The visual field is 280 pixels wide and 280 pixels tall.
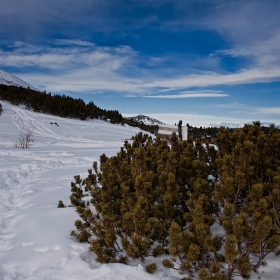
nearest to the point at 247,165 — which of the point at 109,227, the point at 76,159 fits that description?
the point at 109,227

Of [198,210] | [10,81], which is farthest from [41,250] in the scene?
[10,81]

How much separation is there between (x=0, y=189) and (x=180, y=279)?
508 centimetres

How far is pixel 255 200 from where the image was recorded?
249 cm

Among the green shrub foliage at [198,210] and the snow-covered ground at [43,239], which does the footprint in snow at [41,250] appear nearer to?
the snow-covered ground at [43,239]

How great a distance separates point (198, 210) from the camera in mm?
2262

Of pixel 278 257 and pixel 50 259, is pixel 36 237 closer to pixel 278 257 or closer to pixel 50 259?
pixel 50 259

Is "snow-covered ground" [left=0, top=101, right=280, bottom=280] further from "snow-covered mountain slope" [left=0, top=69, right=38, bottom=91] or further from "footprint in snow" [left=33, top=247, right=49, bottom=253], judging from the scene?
"snow-covered mountain slope" [left=0, top=69, right=38, bottom=91]

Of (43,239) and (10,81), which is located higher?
(10,81)

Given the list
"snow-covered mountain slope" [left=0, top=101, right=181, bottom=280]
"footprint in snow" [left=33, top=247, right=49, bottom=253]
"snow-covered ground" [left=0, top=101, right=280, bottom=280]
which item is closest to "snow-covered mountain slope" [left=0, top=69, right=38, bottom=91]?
"snow-covered mountain slope" [left=0, top=101, right=181, bottom=280]

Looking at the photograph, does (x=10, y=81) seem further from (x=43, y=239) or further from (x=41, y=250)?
(x=41, y=250)

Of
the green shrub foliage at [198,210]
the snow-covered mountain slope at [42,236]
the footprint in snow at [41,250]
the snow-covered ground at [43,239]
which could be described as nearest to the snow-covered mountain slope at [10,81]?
the snow-covered mountain slope at [42,236]

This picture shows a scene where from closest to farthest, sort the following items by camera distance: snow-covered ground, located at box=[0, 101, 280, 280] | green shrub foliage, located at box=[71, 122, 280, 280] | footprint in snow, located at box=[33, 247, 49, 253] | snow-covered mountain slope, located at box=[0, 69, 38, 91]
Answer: green shrub foliage, located at box=[71, 122, 280, 280]
snow-covered ground, located at box=[0, 101, 280, 280]
footprint in snow, located at box=[33, 247, 49, 253]
snow-covered mountain slope, located at box=[0, 69, 38, 91]

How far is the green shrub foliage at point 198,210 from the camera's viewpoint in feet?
7.25

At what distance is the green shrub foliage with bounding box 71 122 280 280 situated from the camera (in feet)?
7.25
